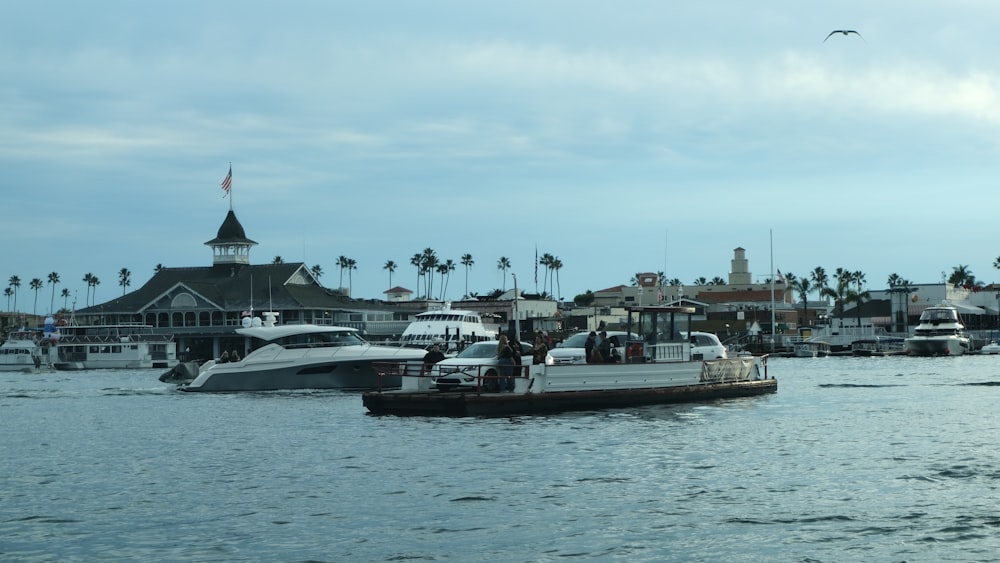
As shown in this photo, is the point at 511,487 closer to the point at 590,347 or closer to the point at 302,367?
the point at 590,347

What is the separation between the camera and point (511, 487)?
1977cm

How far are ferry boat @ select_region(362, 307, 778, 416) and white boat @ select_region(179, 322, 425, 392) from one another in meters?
10.8

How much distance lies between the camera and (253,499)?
1888 cm

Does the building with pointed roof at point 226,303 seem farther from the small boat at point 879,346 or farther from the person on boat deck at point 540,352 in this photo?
the person on boat deck at point 540,352

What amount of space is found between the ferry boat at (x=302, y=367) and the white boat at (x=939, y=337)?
70.9 meters

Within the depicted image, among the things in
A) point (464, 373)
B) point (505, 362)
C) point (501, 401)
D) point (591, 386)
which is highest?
point (505, 362)

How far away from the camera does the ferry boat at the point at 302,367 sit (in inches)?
1813

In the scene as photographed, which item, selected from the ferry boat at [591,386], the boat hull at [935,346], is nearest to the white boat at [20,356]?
the ferry boat at [591,386]

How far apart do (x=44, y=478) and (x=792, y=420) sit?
1899 cm

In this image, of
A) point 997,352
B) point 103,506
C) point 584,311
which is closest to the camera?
point 103,506

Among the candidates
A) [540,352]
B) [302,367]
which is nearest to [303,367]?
[302,367]

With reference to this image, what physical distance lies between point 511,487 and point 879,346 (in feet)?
346

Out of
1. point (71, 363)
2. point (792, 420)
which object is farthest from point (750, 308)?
point (792, 420)

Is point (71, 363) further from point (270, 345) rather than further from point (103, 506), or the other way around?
point (103, 506)
